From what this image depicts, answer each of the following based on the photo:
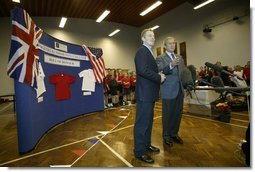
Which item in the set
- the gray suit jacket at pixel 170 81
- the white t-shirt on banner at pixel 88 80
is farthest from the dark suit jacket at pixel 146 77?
the white t-shirt on banner at pixel 88 80

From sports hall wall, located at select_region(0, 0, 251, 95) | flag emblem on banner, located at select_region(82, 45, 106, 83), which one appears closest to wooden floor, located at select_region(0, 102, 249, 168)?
flag emblem on banner, located at select_region(82, 45, 106, 83)

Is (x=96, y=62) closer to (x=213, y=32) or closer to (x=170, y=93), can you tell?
(x=170, y=93)

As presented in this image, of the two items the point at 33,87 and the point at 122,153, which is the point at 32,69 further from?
the point at 122,153

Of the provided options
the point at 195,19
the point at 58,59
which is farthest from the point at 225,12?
the point at 58,59

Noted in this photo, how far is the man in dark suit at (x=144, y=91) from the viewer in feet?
7.06

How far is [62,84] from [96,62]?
155 cm

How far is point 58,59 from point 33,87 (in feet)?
5.08

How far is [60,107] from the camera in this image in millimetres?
4223

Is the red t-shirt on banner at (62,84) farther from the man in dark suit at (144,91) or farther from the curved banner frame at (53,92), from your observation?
the man in dark suit at (144,91)

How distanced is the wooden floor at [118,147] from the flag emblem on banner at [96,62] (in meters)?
1.86

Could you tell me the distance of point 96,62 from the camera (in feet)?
18.4

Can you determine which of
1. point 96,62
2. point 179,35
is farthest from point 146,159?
point 179,35

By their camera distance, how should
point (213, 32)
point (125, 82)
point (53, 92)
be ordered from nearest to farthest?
point (53, 92) < point (125, 82) < point (213, 32)

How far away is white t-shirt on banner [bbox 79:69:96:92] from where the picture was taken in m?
5.11
